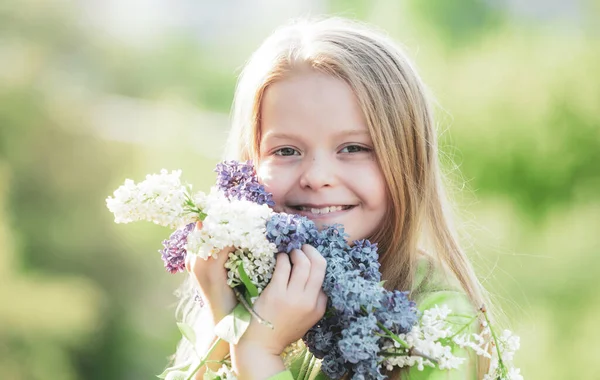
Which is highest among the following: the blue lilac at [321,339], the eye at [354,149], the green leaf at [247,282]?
the eye at [354,149]

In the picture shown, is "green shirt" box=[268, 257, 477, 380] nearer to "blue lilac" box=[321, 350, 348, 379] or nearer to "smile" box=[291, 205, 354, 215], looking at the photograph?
"blue lilac" box=[321, 350, 348, 379]

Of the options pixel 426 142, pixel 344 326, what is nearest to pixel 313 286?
pixel 344 326

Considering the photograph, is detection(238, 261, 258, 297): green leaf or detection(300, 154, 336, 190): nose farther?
detection(300, 154, 336, 190): nose

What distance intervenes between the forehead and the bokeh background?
13.8 ft

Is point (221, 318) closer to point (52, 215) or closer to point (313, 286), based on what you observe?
point (313, 286)

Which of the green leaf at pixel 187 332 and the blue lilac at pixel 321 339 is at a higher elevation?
the green leaf at pixel 187 332

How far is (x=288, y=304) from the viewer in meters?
1.52

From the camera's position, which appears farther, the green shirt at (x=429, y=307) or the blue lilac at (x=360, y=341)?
the green shirt at (x=429, y=307)

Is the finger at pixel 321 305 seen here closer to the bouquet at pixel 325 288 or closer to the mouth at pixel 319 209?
the bouquet at pixel 325 288

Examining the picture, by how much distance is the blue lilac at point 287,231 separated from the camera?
1.55 meters

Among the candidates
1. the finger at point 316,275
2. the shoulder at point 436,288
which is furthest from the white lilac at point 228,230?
the shoulder at point 436,288

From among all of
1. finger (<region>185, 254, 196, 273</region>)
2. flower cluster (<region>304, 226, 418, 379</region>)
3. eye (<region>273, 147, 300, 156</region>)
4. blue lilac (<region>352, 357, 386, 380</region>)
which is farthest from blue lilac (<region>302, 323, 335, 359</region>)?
eye (<region>273, 147, 300, 156</region>)

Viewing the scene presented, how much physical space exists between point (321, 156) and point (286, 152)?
0.41 ft

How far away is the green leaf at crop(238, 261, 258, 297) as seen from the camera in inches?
60.7
